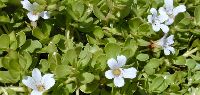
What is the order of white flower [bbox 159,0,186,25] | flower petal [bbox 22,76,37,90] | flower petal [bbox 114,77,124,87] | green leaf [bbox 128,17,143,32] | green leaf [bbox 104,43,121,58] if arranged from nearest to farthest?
flower petal [bbox 22,76,37,90], flower petal [bbox 114,77,124,87], green leaf [bbox 104,43,121,58], green leaf [bbox 128,17,143,32], white flower [bbox 159,0,186,25]

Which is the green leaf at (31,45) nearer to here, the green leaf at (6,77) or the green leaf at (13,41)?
the green leaf at (13,41)

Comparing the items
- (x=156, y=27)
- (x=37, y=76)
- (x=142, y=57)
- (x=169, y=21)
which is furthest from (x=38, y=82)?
(x=169, y=21)

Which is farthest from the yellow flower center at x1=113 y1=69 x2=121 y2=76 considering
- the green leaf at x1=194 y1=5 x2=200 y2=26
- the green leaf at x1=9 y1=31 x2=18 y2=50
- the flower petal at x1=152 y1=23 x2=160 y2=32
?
the green leaf at x1=194 y1=5 x2=200 y2=26

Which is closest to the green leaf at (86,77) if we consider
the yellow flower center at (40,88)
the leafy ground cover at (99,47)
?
the leafy ground cover at (99,47)

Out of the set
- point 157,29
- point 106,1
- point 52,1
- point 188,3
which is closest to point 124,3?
point 106,1

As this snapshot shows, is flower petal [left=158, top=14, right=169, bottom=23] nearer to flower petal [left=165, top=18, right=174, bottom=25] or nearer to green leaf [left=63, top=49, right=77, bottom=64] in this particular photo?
flower petal [left=165, top=18, right=174, bottom=25]
